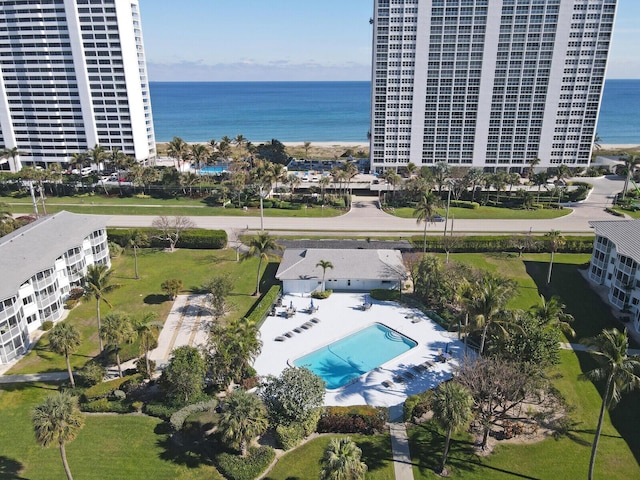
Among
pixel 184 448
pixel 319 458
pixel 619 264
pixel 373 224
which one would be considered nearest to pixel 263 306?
pixel 184 448

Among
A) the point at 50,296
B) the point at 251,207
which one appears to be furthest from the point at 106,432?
the point at 251,207

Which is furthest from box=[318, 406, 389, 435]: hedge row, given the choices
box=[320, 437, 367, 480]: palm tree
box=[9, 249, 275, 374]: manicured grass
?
box=[9, 249, 275, 374]: manicured grass

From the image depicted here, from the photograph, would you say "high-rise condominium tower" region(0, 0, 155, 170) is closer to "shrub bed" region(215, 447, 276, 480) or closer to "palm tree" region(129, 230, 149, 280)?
"palm tree" region(129, 230, 149, 280)

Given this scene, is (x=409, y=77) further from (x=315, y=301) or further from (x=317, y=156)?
(x=315, y=301)

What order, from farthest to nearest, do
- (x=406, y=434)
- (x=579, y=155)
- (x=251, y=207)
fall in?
(x=579, y=155), (x=251, y=207), (x=406, y=434)

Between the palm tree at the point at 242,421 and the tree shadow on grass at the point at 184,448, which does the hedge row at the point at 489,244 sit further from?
the tree shadow on grass at the point at 184,448

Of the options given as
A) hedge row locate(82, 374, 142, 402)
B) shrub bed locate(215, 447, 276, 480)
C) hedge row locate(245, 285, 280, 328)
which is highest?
hedge row locate(245, 285, 280, 328)
